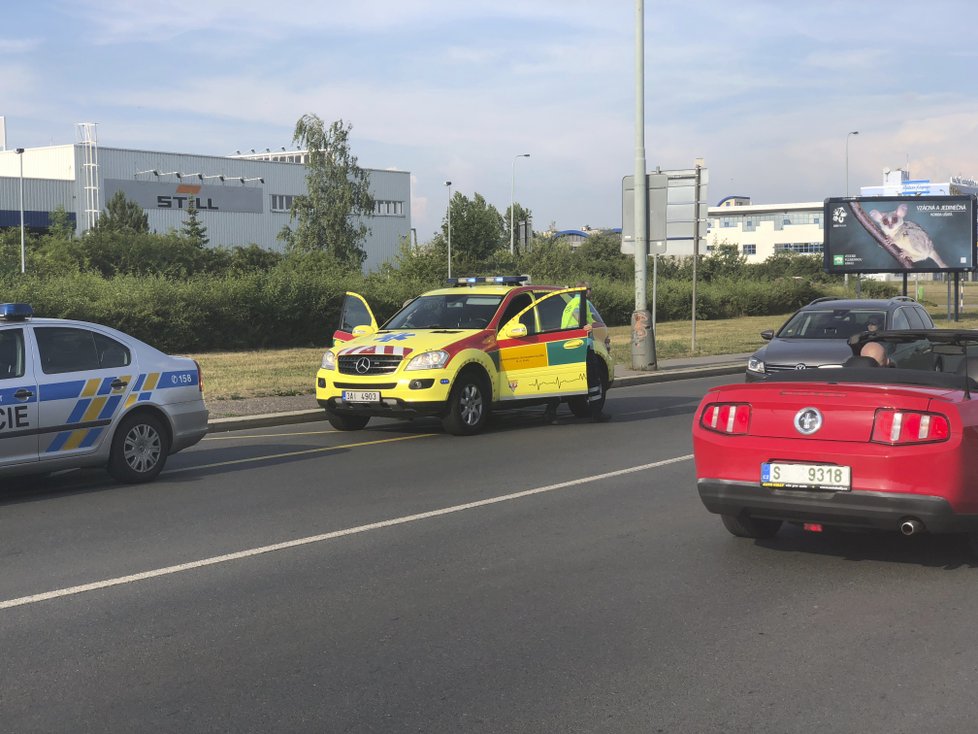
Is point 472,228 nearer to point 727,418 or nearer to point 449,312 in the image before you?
point 449,312

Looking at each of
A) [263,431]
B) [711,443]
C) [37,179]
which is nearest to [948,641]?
[711,443]

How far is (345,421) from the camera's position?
14570 mm

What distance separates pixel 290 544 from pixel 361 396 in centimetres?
594

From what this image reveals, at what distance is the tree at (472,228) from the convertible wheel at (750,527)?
239 feet

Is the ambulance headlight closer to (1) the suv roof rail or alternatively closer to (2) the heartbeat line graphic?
(2) the heartbeat line graphic

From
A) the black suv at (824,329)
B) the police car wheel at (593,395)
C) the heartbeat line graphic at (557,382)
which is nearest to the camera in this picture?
the heartbeat line graphic at (557,382)

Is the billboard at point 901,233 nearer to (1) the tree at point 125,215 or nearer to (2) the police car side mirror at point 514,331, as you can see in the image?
(2) the police car side mirror at point 514,331

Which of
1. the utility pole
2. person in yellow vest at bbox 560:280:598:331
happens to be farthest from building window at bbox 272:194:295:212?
person in yellow vest at bbox 560:280:598:331

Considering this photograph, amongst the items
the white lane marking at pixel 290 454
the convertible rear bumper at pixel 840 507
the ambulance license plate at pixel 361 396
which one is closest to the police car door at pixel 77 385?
the white lane marking at pixel 290 454

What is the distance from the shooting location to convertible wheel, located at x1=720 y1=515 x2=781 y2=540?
757 cm

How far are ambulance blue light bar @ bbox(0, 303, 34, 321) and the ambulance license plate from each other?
4.39 meters

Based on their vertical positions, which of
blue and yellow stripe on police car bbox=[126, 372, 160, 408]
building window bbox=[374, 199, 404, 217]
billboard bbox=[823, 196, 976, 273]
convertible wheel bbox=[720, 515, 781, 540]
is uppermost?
building window bbox=[374, 199, 404, 217]

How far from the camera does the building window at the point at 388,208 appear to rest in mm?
104375

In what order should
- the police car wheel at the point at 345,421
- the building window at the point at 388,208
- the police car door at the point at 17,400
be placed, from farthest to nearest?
1. the building window at the point at 388,208
2. the police car wheel at the point at 345,421
3. the police car door at the point at 17,400
